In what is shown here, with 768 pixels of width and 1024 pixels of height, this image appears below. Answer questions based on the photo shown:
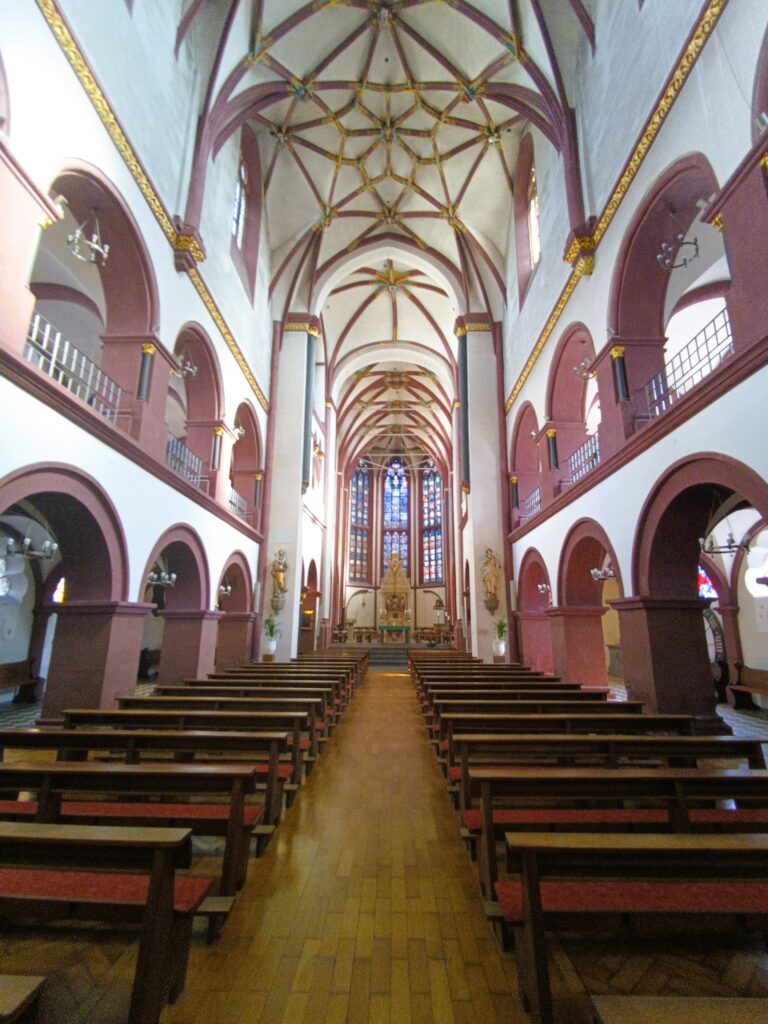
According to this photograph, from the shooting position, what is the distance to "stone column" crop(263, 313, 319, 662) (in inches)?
581

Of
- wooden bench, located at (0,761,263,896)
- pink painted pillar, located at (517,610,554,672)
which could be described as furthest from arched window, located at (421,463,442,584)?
wooden bench, located at (0,761,263,896)

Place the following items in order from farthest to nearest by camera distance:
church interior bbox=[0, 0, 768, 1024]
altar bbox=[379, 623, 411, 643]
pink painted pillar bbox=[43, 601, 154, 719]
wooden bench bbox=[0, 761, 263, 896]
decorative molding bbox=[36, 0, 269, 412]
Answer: altar bbox=[379, 623, 411, 643] → pink painted pillar bbox=[43, 601, 154, 719] → decorative molding bbox=[36, 0, 269, 412] → wooden bench bbox=[0, 761, 263, 896] → church interior bbox=[0, 0, 768, 1024]

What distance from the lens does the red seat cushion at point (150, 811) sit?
2.98 meters

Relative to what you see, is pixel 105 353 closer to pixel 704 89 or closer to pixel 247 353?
pixel 247 353

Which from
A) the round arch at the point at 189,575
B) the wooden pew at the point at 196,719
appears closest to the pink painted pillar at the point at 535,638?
the round arch at the point at 189,575

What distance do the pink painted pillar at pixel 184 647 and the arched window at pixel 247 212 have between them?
8595mm

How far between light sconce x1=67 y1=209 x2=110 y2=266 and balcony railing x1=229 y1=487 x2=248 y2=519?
629cm

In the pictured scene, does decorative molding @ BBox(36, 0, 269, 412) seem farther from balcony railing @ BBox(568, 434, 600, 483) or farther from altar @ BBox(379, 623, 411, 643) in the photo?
altar @ BBox(379, 623, 411, 643)

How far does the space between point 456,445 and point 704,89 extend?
16.2 meters

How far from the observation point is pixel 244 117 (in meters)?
11.2

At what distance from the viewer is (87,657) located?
6.93m

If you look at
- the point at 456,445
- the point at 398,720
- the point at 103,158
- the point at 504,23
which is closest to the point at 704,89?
the point at 504,23

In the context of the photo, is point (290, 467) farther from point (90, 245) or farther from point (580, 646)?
point (90, 245)

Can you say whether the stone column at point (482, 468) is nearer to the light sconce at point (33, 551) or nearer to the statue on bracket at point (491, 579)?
the statue on bracket at point (491, 579)
